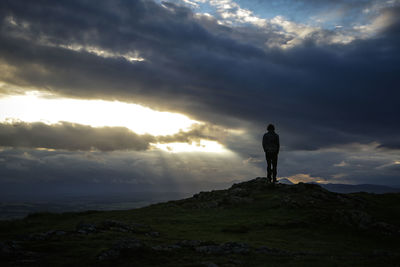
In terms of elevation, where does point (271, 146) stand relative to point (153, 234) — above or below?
above

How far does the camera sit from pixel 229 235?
69.9ft

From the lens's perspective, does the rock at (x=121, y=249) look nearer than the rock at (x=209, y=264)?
No

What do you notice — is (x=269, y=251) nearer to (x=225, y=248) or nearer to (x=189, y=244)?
(x=225, y=248)

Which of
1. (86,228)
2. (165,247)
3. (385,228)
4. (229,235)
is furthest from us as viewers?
(385,228)

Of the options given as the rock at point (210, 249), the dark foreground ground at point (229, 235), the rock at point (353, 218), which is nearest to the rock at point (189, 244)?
the dark foreground ground at point (229, 235)

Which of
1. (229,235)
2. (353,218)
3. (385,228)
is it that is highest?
(353,218)

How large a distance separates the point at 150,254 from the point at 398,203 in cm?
3138

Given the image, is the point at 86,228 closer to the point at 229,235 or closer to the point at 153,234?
the point at 153,234

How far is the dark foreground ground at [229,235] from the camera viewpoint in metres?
14.5

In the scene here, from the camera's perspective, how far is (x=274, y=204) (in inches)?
1213

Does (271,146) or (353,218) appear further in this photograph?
(271,146)

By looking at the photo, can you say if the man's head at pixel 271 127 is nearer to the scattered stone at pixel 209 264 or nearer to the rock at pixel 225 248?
the rock at pixel 225 248

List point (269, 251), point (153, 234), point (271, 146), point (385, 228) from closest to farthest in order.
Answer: point (269, 251) < point (153, 234) < point (385, 228) < point (271, 146)

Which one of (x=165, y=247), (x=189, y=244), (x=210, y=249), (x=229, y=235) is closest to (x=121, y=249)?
(x=165, y=247)
